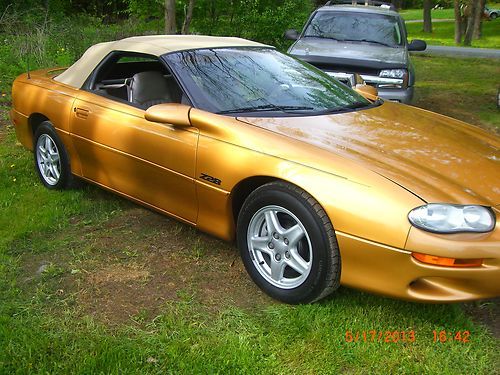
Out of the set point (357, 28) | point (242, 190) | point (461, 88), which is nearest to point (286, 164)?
point (242, 190)

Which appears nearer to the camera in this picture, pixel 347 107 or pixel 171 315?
pixel 171 315

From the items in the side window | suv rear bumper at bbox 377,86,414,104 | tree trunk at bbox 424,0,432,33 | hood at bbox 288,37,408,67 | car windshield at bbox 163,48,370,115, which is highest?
car windshield at bbox 163,48,370,115

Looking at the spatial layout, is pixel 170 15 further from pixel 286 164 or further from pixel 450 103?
pixel 286 164

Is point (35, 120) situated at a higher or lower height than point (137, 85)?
lower

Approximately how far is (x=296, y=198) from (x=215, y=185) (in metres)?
0.60

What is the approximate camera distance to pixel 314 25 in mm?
8625

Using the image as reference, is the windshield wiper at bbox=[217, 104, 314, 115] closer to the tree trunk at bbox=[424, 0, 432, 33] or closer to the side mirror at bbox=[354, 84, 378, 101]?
the side mirror at bbox=[354, 84, 378, 101]

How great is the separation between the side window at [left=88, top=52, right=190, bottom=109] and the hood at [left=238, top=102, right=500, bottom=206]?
3.61ft

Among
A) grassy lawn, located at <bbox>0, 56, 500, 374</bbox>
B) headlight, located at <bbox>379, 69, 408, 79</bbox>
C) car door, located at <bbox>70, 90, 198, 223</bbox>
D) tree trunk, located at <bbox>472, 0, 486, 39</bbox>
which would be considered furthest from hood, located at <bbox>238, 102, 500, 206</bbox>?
tree trunk, located at <bbox>472, 0, 486, 39</bbox>

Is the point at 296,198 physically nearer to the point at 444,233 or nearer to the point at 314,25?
the point at 444,233

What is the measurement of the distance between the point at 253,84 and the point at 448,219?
175 centimetres

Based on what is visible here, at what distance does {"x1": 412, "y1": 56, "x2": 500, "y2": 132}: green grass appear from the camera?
8.76 m

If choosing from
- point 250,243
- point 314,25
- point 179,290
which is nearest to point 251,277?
point 250,243

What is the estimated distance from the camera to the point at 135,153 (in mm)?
→ 3820
